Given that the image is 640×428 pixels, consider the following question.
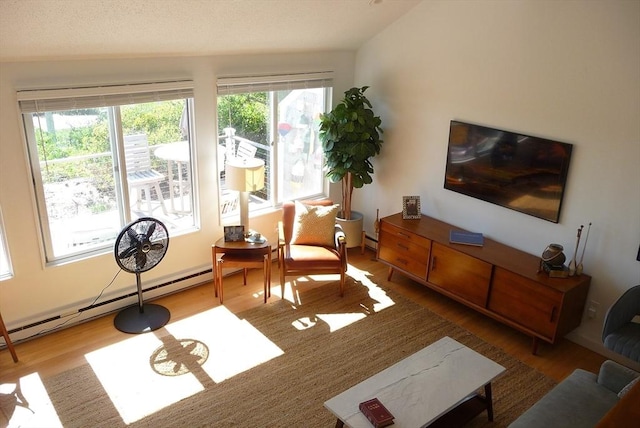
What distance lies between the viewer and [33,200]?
3992 millimetres

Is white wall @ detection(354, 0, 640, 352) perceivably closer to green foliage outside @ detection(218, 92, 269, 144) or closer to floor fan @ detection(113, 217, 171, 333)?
green foliage outside @ detection(218, 92, 269, 144)

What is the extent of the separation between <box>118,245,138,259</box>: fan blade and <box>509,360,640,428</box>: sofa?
2.86 metres

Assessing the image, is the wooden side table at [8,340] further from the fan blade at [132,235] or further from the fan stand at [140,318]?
the fan blade at [132,235]

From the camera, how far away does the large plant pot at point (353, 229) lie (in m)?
5.71

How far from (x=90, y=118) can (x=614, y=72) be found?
12.6ft

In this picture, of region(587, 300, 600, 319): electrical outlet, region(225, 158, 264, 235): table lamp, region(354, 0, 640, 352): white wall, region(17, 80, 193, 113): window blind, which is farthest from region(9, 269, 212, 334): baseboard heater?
region(587, 300, 600, 319): electrical outlet

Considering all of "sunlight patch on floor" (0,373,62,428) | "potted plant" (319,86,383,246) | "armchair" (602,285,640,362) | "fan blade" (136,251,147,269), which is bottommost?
"sunlight patch on floor" (0,373,62,428)

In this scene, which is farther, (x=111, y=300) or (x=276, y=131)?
(x=276, y=131)

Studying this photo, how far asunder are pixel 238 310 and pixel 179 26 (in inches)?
92.0

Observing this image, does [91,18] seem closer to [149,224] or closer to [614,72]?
[149,224]

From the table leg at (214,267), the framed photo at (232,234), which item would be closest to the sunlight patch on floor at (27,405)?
the table leg at (214,267)

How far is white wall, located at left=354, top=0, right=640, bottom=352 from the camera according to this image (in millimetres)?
3879

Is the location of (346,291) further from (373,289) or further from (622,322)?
(622,322)

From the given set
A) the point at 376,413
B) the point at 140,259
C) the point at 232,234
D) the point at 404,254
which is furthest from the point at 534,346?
the point at 140,259
